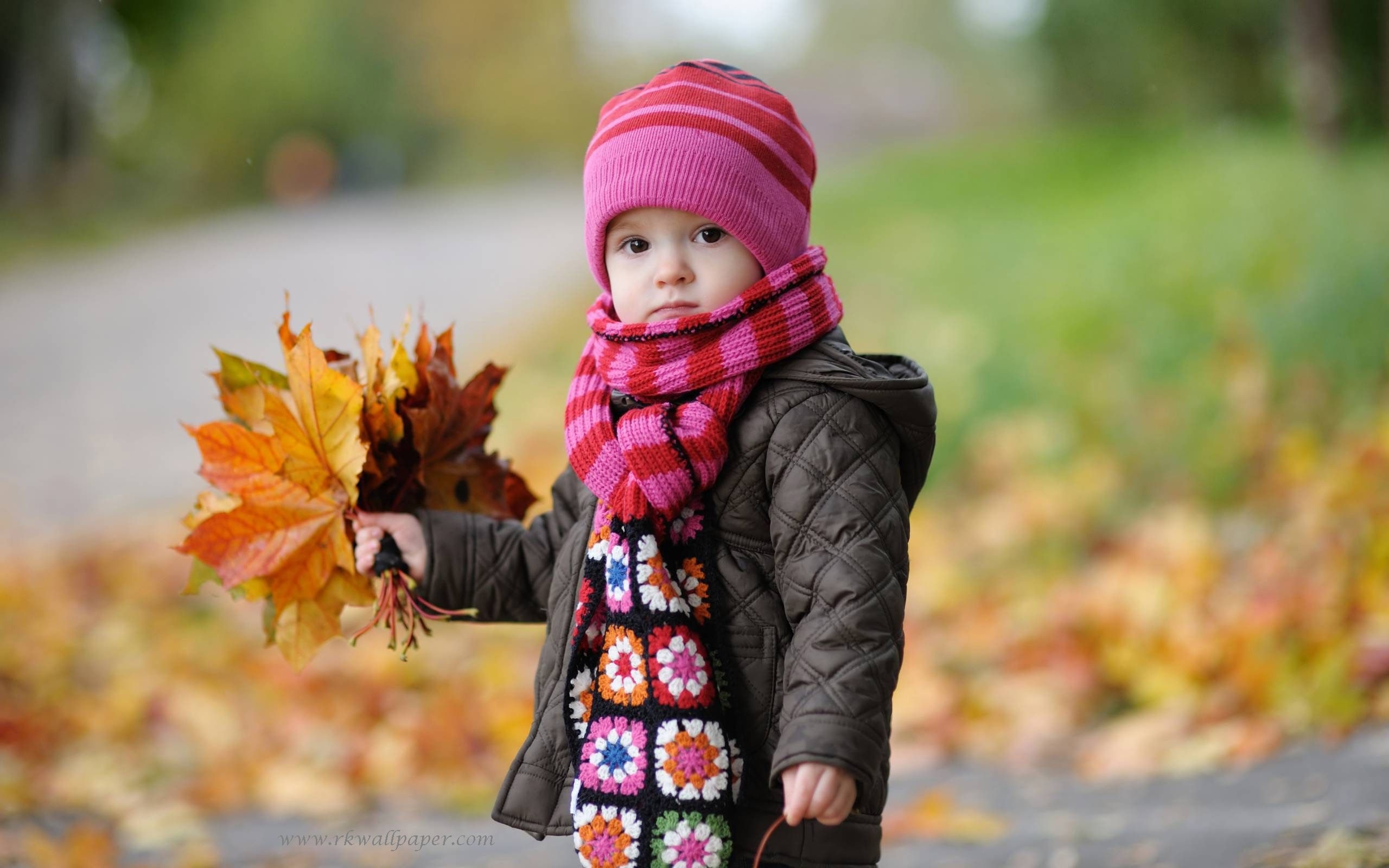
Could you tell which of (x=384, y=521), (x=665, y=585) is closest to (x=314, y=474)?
(x=384, y=521)

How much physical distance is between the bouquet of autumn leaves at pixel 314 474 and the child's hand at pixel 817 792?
24.8 inches

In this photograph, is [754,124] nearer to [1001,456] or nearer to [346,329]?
[1001,456]

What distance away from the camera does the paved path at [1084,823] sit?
2.69m

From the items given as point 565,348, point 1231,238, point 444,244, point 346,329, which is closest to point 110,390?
point 346,329

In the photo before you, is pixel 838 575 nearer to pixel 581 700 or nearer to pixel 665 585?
pixel 665 585

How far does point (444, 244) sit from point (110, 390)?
220 inches

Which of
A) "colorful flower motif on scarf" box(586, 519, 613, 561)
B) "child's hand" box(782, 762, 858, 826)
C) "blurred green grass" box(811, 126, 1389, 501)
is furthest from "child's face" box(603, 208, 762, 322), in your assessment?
"blurred green grass" box(811, 126, 1389, 501)

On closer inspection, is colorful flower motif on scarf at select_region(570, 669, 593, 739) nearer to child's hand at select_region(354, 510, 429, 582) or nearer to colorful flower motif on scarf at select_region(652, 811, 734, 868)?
colorful flower motif on scarf at select_region(652, 811, 734, 868)

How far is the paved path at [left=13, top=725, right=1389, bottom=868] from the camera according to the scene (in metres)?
2.69

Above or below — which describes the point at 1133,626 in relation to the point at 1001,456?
below

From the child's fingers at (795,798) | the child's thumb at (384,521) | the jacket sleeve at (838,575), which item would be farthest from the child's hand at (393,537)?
the child's fingers at (795,798)

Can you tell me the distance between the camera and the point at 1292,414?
4.27 metres

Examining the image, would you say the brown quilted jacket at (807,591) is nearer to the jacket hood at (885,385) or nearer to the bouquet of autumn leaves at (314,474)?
the jacket hood at (885,385)

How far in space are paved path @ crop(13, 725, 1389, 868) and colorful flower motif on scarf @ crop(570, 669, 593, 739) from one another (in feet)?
4.49
